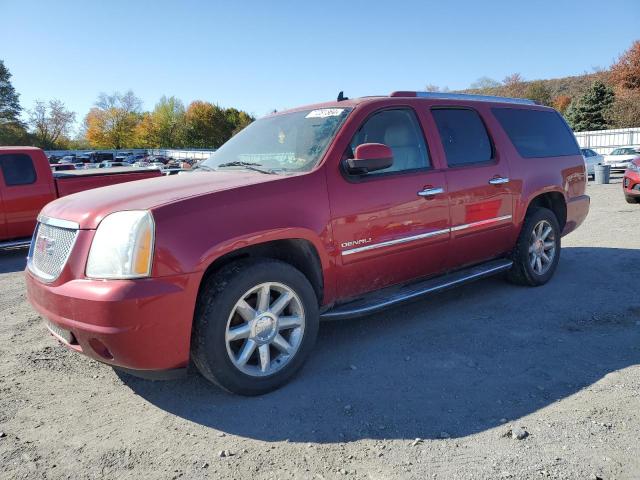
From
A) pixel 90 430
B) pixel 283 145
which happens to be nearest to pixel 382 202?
pixel 283 145

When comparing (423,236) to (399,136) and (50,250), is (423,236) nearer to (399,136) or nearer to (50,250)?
(399,136)

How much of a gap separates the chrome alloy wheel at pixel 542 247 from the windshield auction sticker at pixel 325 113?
2.59m

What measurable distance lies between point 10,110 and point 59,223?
241ft

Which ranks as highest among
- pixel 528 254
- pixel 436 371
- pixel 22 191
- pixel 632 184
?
pixel 22 191

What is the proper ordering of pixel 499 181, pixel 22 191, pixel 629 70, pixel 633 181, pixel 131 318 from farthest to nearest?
pixel 629 70 < pixel 633 181 < pixel 22 191 < pixel 499 181 < pixel 131 318

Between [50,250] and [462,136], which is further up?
[462,136]

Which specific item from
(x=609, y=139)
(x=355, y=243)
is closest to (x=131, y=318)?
(x=355, y=243)

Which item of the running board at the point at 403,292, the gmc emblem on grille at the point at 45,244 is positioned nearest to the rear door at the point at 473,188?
the running board at the point at 403,292

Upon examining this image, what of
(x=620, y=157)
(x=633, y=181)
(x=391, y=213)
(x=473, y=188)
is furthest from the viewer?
(x=620, y=157)

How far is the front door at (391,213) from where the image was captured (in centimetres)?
359

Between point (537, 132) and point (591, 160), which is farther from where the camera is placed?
point (591, 160)

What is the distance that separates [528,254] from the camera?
17.1 feet

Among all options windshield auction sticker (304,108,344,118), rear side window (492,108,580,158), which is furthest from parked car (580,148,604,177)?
windshield auction sticker (304,108,344,118)

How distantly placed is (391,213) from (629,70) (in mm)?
53047
